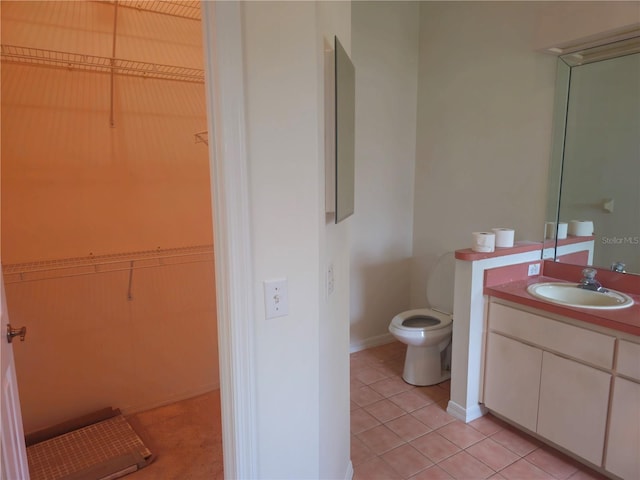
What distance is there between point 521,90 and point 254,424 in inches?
102

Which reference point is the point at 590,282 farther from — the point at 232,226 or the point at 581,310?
the point at 232,226

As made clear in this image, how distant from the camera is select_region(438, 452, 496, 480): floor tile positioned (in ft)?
6.45

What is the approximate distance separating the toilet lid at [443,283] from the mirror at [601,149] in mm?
738

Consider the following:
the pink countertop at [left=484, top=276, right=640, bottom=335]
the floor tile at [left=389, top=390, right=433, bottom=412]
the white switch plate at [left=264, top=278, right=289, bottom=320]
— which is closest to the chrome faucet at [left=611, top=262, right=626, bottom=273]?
the pink countertop at [left=484, top=276, right=640, bottom=335]

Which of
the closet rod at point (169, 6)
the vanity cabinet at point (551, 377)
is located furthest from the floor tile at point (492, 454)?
the closet rod at point (169, 6)

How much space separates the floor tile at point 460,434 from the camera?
7.27 ft

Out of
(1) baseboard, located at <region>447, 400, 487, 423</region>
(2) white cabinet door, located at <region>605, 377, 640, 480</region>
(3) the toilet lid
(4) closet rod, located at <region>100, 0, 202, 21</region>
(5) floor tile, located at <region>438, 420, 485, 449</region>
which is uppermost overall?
(4) closet rod, located at <region>100, 0, 202, 21</region>

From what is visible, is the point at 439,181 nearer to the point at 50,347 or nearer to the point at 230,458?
the point at 230,458

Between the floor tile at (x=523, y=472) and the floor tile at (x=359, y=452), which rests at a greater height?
the floor tile at (x=523, y=472)

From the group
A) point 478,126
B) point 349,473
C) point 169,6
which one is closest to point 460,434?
point 349,473

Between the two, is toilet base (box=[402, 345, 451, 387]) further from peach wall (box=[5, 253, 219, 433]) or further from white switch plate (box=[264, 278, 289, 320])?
white switch plate (box=[264, 278, 289, 320])

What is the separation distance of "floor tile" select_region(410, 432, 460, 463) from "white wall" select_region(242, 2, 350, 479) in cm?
94

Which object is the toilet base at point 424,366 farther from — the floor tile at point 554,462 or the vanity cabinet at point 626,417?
the vanity cabinet at point 626,417

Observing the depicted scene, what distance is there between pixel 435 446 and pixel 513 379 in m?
0.56
